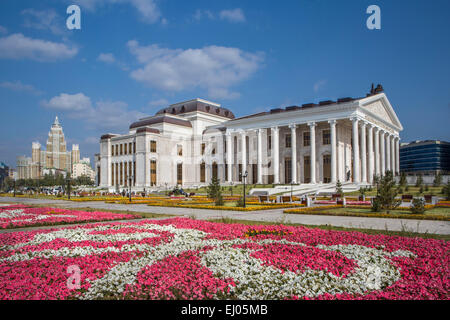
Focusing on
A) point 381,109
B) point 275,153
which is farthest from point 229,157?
point 381,109

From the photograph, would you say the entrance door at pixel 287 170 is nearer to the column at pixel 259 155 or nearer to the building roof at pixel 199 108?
the column at pixel 259 155

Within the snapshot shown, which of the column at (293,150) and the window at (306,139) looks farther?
the window at (306,139)

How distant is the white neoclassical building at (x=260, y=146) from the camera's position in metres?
46.9

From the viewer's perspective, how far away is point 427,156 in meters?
113

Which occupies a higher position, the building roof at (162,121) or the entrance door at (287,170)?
the building roof at (162,121)

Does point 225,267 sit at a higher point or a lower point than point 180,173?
lower

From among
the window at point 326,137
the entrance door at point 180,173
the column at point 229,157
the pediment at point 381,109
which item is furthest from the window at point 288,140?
the entrance door at point 180,173

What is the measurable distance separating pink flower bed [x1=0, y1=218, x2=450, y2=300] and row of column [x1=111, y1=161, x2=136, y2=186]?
53765 millimetres

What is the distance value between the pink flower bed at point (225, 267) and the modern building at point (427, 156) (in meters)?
113

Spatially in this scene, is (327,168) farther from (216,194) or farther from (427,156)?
(427,156)

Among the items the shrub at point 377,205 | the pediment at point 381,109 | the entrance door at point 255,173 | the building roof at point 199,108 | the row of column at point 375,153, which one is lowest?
the shrub at point 377,205

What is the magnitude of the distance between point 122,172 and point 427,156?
10022 cm
